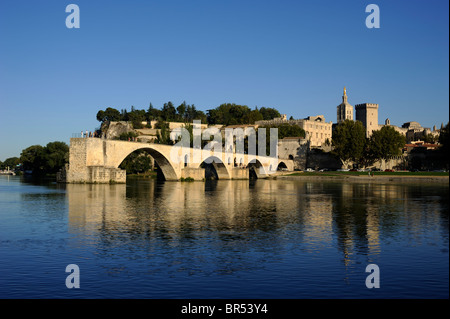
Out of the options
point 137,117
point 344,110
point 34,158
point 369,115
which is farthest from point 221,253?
point 344,110

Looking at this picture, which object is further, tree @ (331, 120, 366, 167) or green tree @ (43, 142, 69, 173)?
tree @ (331, 120, 366, 167)

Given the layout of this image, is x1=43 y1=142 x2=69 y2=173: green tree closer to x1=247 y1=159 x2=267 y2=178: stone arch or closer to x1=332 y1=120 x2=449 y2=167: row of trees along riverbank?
x1=247 y1=159 x2=267 y2=178: stone arch

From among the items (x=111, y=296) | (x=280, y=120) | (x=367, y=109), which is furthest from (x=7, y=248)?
(x=367, y=109)

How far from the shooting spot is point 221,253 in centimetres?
1331

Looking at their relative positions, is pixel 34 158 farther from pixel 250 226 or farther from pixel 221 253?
pixel 221 253

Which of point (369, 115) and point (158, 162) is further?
point (369, 115)

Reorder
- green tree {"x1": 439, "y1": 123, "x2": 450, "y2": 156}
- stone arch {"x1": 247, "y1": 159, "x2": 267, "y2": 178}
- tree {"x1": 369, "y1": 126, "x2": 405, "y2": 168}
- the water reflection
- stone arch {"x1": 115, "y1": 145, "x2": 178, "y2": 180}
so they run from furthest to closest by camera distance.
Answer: tree {"x1": 369, "y1": 126, "x2": 405, "y2": 168} → stone arch {"x1": 247, "y1": 159, "x2": 267, "y2": 178} → stone arch {"x1": 115, "y1": 145, "x2": 178, "y2": 180} → green tree {"x1": 439, "y1": 123, "x2": 450, "y2": 156} → the water reflection

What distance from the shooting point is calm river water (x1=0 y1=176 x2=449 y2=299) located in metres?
9.76

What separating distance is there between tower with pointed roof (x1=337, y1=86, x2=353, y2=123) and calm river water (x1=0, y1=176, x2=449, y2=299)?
456 feet

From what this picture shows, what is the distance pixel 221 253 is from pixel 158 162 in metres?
46.6

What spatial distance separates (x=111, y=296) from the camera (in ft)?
30.3

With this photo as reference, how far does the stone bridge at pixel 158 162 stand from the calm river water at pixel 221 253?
20.0 metres

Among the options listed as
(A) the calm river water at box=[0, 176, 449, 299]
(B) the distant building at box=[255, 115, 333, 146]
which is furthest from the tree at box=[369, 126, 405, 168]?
(A) the calm river water at box=[0, 176, 449, 299]
